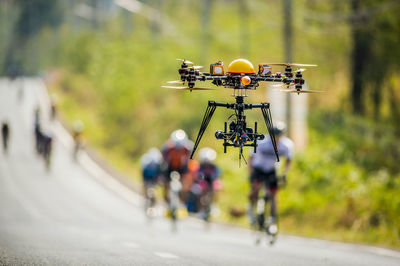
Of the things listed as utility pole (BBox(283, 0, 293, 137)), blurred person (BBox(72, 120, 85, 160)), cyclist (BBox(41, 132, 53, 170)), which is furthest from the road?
utility pole (BBox(283, 0, 293, 137))

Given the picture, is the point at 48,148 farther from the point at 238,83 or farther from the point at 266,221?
the point at 238,83

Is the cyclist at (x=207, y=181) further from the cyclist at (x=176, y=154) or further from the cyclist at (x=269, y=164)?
the cyclist at (x=269, y=164)

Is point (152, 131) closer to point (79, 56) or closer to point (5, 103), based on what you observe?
point (5, 103)

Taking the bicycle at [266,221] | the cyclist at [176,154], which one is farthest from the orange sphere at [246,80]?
the cyclist at [176,154]

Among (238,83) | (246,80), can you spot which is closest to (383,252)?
(238,83)

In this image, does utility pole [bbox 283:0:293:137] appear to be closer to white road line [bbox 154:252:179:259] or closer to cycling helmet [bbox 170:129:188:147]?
cycling helmet [bbox 170:129:188:147]

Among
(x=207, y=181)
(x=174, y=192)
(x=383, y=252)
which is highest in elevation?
(x=207, y=181)
